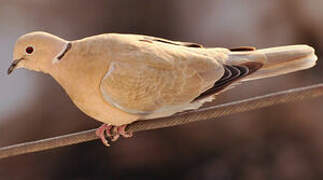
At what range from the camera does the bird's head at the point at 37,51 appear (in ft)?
5.56

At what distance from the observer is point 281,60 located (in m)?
1.88

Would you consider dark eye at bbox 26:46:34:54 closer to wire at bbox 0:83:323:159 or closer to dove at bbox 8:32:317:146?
dove at bbox 8:32:317:146

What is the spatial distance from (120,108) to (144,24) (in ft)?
9.71

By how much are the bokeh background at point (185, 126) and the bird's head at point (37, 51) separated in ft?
9.37

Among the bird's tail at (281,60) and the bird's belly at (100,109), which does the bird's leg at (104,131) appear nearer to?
the bird's belly at (100,109)

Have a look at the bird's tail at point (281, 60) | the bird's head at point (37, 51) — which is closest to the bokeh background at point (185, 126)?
the bird's tail at point (281, 60)

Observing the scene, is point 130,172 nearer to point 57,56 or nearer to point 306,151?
point 306,151

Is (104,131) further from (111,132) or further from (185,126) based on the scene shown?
(185,126)

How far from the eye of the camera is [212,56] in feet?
6.27

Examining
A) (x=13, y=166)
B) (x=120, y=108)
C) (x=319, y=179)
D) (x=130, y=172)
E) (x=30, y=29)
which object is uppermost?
(x=30, y=29)

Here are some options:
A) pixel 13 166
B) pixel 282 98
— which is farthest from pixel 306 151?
pixel 282 98

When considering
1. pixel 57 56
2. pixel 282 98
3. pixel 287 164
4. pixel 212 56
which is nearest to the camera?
pixel 282 98

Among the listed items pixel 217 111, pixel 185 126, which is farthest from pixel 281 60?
pixel 185 126

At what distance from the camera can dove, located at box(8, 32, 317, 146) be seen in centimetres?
173
